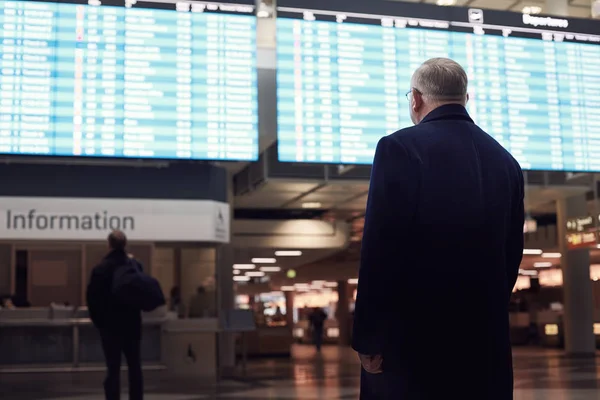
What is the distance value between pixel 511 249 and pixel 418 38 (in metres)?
7.76

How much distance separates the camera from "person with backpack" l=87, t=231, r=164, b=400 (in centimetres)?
693

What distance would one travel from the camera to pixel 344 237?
2267cm

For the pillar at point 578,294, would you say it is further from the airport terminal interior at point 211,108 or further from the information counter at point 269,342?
the information counter at point 269,342

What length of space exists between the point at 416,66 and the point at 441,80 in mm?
7466

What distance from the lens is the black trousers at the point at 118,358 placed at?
22.7ft

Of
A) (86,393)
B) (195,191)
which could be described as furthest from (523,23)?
(86,393)

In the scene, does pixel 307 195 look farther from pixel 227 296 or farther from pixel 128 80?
pixel 128 80

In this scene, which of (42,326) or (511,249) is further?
(42,326)

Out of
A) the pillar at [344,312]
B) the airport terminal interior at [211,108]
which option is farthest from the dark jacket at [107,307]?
the pillar at [344,312]

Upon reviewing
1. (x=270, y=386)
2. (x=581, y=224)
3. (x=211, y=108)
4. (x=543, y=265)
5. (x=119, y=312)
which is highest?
(x=211, y=108)

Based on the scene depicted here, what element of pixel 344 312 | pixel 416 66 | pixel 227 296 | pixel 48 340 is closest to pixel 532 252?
pixel 344 312

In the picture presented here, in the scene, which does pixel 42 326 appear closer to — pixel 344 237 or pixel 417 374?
pixel 344 237

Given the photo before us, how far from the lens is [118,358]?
272 inches

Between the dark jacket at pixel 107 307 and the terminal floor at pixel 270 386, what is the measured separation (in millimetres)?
2835
